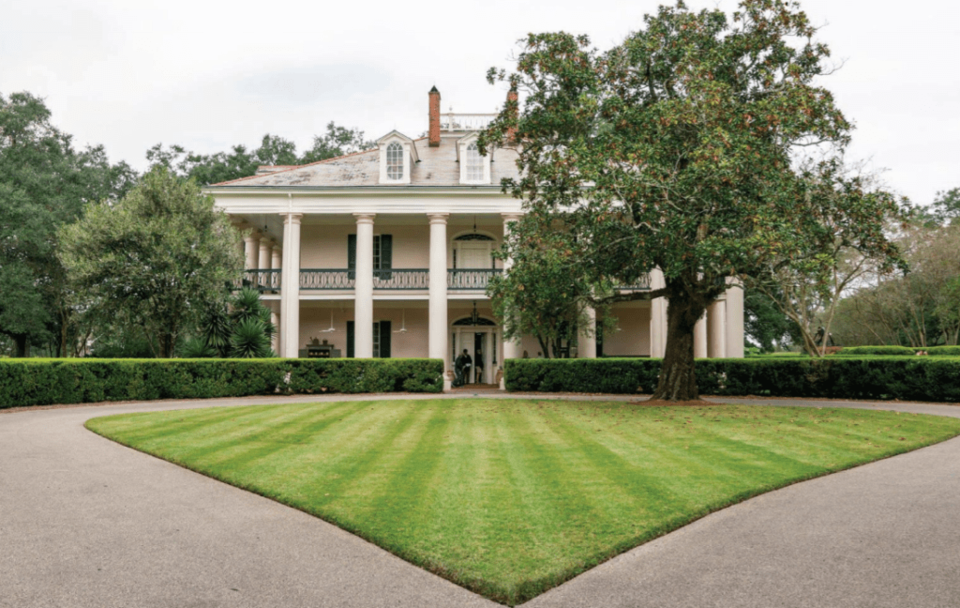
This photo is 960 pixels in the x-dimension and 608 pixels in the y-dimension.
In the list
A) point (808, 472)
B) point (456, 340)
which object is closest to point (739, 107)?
point (808, 472)

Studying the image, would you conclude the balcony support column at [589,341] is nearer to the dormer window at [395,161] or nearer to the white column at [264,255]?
the dormer window at [395,161]

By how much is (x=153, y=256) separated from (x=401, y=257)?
34.9ft

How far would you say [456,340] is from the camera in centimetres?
2884

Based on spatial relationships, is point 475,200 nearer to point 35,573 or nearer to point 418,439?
point 418,439

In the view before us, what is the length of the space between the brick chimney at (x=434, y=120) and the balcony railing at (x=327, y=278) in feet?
23.0

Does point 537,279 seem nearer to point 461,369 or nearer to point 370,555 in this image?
point 370,555

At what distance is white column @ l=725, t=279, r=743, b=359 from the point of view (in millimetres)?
26844

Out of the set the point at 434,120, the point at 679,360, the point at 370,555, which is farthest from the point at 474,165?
the point at 370,555

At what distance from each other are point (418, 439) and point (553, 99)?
9.65 meters

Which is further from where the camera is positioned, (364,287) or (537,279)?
(364,287)

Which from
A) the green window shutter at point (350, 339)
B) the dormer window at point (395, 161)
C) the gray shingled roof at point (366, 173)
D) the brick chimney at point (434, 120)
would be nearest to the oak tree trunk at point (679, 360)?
the gray shingled roof at point (366, 173)

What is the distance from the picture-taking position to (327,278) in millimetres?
27484

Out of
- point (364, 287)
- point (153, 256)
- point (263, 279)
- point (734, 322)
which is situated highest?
point (263, 279)

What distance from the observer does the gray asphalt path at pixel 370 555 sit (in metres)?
4.02
